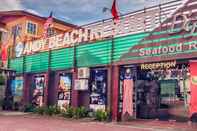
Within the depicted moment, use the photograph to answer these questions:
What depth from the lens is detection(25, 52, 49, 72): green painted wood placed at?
27714 mm

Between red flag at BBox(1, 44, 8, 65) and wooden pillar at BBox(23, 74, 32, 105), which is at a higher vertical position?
red flag at BBox(1, 44, 8, 65)

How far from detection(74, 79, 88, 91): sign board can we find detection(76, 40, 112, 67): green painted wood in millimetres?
1128

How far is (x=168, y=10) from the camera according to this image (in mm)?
18531

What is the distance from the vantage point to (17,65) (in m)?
31.5

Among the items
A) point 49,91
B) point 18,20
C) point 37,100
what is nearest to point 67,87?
point 49,91

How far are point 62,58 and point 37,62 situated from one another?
3706 mm

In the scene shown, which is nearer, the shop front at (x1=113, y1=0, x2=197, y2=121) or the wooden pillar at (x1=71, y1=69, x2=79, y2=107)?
the shop front at (x1=113, y1=0, x2=197, y2=121)

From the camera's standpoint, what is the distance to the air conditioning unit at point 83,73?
2333cm

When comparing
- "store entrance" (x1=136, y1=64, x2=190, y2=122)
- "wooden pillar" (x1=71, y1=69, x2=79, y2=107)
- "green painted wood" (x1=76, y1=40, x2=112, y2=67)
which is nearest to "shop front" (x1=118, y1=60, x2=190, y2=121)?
"store entrance" (x1=136, y1=64, x2=190, y2=122)

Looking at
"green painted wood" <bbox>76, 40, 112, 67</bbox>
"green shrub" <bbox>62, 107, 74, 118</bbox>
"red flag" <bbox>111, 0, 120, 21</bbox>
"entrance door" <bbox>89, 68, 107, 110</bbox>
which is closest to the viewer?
"red flag" <bbox>111, 0, 120, 21</bbox>

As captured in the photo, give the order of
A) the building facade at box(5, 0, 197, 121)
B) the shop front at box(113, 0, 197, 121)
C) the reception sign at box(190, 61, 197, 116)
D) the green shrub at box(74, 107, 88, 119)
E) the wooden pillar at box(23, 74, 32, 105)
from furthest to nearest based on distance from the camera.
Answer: the wooden pillar at box(23, 74, 32, 105) < the green shrub at box(74, 107, 88, 119) < the building facade at box(5, 0, 197, 121) < the shop front at box(113, 0, 197, 121) < the reception sign at box(190, 61, 197, 116)

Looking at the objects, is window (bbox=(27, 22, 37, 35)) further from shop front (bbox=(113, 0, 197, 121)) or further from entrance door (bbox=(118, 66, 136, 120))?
entrance door (bbox=(118, 66, 136, 120))

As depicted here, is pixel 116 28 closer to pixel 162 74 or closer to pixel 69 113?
pixel 162 74

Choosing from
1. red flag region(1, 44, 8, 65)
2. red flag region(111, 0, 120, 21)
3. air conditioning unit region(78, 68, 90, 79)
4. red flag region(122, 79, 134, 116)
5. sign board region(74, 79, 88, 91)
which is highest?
red flag region(111, 0, 120, 21)
